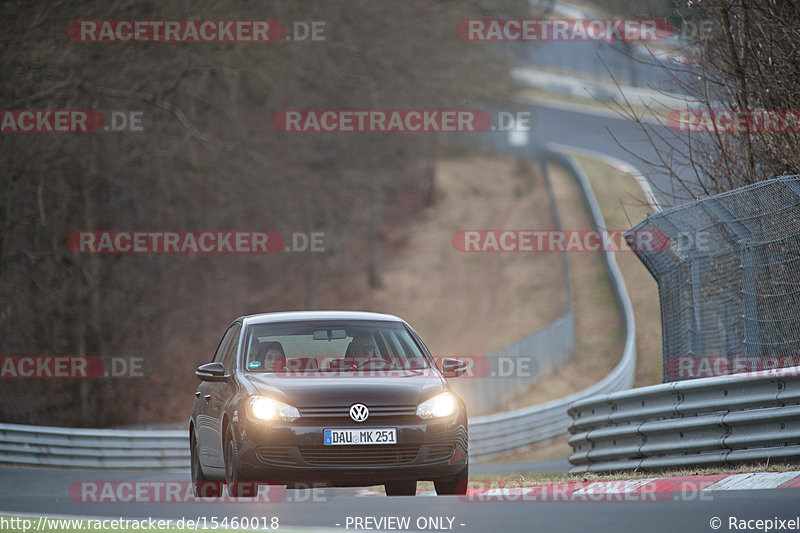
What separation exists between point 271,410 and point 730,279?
555 cm

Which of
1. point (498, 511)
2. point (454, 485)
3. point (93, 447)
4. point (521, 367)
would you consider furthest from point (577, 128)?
point (498, 511)

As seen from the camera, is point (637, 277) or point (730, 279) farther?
point (637, 277)

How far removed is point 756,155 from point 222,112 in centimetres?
2090

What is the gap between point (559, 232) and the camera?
45.8m

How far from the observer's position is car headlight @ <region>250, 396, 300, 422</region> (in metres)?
9.79

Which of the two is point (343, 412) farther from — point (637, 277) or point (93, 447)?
point (637, 277)

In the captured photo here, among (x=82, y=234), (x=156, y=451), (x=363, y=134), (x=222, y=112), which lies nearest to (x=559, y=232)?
(x=363, y=134)

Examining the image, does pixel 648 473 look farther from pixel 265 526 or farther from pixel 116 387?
pixel 116 387

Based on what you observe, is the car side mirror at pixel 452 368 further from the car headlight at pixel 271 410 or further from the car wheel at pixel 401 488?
the car headlight at pixel 271 410

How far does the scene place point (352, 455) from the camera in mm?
9727

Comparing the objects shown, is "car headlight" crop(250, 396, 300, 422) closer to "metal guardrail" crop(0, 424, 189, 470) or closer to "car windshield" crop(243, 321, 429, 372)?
"car windshield" crop(243, 321, 429, 372)

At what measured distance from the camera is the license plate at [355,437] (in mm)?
9711

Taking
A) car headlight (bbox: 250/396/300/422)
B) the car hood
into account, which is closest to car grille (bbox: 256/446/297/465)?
car headlight (bbox: 250/396/300/422)

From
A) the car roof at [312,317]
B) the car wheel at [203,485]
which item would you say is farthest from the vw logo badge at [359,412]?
the car wheel at [203,485]
